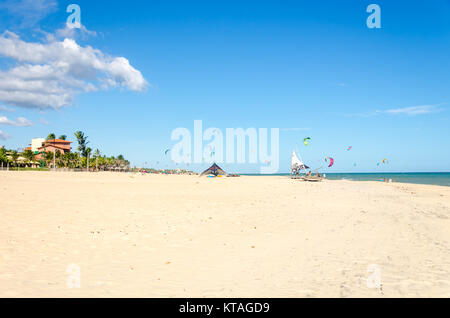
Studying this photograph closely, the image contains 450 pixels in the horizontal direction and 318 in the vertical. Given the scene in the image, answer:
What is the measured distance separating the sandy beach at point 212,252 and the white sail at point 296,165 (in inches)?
2021

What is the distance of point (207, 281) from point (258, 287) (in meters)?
1.10

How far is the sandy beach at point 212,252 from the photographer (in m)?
5.48

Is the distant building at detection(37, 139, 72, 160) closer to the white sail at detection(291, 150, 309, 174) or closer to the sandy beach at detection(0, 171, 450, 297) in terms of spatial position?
the white sail at detection(291, 150, 309, 174)

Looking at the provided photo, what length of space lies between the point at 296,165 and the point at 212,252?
6103 centimetres

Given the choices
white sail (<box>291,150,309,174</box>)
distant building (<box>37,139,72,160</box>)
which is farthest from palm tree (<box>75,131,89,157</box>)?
white sail (<box>291,150,309,174</box>)

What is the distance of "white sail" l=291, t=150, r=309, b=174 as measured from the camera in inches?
2554

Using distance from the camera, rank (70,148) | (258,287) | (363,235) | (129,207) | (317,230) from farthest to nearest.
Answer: (70,148) → (129,207) → (317,230) → (363,235) → (258,287)

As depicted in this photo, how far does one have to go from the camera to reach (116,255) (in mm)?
7527

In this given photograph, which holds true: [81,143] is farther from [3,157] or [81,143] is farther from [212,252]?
[212,252]

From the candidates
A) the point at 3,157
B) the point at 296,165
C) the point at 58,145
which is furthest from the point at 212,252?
the point at 58,145

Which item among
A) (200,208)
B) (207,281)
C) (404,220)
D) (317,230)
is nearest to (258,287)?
(207,281)

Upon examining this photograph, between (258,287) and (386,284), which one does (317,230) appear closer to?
(386,284)
